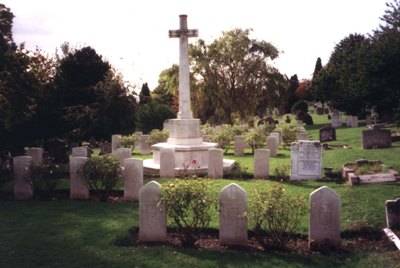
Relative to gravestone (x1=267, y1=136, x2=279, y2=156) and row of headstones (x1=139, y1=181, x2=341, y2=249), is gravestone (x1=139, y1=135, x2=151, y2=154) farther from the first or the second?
row of headstones (x1=139, y1=181, x2=341, y2=249)

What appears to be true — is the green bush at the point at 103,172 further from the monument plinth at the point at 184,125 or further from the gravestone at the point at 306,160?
the gravestone at the point at 306,160

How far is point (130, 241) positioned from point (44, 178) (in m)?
4.75

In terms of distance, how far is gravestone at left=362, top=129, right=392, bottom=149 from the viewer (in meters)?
18.4

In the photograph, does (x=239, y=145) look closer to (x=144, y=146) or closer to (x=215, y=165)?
(x=144, y=146)

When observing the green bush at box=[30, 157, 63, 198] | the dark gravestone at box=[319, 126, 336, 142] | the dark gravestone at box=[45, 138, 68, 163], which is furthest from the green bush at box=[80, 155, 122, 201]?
the dark gravestone at box=[319, 126, 336, 142]

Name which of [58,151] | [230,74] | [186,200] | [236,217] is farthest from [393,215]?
[230,74]

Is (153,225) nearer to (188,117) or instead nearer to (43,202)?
(43,202)

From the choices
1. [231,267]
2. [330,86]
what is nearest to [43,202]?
[231,267]

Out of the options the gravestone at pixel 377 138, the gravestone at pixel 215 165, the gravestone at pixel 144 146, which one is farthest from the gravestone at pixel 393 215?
the gravestone at pixel 144 146

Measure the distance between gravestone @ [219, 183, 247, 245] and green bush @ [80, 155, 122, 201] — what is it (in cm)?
425

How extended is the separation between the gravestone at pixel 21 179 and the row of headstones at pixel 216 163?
13.3 feet

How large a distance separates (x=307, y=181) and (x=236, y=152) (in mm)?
7672

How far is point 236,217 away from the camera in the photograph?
24.1 feet

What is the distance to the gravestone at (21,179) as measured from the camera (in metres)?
11.1
